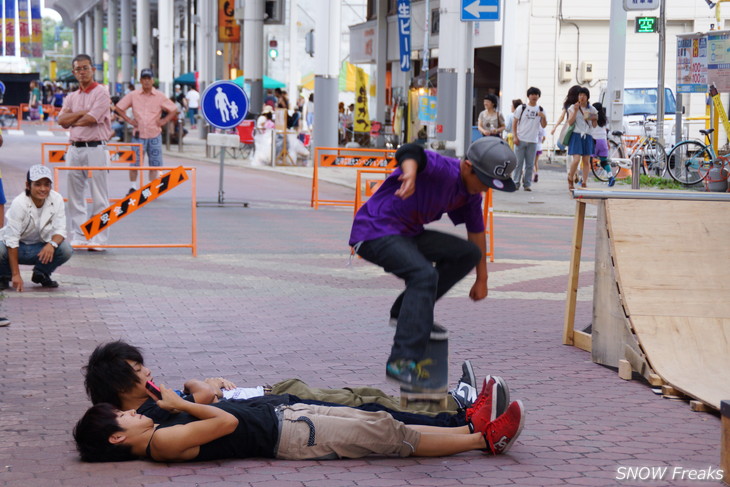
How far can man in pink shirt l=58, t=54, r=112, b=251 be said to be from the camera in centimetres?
1268

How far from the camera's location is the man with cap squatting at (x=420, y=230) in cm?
555

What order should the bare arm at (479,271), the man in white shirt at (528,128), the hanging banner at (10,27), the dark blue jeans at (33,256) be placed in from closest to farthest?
1. the bare arm at (479,271)
2. the dark blue jeans at (33,256)
3. the man in white shirt at (528,128)
4. the hanging banner at (10,27)

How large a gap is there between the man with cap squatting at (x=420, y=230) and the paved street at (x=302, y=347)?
0.62m

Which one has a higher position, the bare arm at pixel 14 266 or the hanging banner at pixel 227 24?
the hanging banner at pixel 227 24

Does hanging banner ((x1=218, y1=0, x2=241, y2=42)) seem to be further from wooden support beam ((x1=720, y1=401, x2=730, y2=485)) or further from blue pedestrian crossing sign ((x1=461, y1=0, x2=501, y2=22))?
wooden support beam ((x1=720, y1=401, x2=730, y2=485))

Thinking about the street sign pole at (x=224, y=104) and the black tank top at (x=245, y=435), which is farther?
the street sign pole at (x=224, y=104)

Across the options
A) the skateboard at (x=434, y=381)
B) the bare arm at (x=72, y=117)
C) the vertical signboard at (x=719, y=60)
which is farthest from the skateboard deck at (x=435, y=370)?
the vertical signboard at (x=719, y=60)

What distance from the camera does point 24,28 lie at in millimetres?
42312

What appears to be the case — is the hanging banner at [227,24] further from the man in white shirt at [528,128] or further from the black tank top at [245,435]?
the black tank top at [245,435]

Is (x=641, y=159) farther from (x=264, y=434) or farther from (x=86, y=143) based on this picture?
(x=264, y=434)

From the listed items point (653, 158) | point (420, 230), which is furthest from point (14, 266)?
point (653, 158)

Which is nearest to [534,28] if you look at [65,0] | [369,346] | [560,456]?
[369,346]

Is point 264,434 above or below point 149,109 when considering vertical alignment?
below

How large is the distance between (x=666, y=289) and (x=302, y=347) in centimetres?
254
